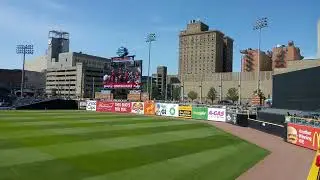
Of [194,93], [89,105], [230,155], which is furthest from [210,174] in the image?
[194,93]

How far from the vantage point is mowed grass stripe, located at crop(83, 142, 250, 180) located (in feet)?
49.9

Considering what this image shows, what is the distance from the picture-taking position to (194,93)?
18425 centimetres

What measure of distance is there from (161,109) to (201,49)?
123290mm

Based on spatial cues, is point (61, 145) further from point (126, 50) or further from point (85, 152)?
point (126, 50)

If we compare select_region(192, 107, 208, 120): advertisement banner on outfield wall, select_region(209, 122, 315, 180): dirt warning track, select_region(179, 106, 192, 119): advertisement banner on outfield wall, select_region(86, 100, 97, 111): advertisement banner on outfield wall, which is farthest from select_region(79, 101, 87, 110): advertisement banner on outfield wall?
select_region(209, 122, 315, 180): dirt warning track

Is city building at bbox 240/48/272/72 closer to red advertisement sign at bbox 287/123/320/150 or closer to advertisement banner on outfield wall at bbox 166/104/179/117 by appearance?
advertisement banner on outfield wall at bbox 166/104/179/117

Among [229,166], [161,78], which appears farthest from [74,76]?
[229,166]

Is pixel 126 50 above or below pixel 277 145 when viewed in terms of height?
above

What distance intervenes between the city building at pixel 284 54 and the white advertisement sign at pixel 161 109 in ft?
415

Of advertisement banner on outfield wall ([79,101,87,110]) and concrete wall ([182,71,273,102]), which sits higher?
concrete wall ([182,71,273,102])

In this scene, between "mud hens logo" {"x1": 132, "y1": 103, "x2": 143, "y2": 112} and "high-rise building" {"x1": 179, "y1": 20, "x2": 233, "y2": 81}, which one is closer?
"mud hens logo" {"x1": 132, "y1": 103, "x2": 143, "y2": 112}

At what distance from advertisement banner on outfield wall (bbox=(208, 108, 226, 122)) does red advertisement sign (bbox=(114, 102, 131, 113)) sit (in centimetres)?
1893

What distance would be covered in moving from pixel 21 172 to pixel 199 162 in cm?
829

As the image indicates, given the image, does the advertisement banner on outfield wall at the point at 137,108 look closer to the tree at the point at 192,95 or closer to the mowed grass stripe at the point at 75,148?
the mowed grass stripe at the point at 75,148
